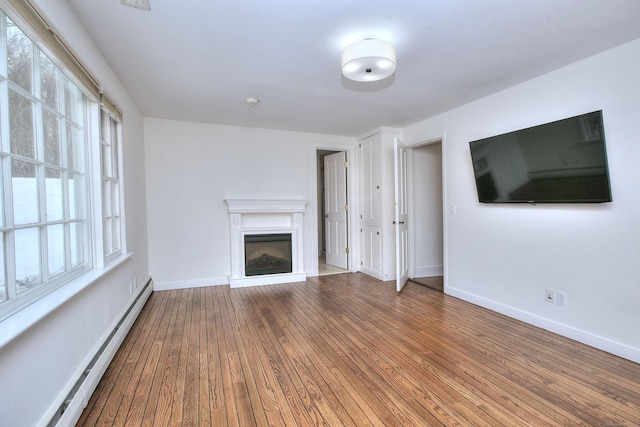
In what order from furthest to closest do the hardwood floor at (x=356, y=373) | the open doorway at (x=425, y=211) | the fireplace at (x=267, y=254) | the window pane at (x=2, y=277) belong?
1. the open doorway at (x=425, y=211)
2. the fireplace at (x=267, y=254)
3. the hardwood floor at (x=356, y=373)
4. the window pane at (x=2, y=277)

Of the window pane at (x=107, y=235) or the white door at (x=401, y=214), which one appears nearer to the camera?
the window pane at (x=107, y=235)

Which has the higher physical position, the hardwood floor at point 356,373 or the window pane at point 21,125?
the window pane at point 21,125

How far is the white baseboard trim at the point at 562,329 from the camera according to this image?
226 centimetres

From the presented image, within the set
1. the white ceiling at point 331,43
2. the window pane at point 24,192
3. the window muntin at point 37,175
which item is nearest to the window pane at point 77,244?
the window muntin at point 37,175

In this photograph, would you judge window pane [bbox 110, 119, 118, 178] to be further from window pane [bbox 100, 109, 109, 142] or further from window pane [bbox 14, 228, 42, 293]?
window pane [bbox 14, 228, 42, 293]

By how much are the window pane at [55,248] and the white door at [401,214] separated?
→ 11.0ft

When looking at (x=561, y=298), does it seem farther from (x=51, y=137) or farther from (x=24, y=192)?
(x=51, y=137)

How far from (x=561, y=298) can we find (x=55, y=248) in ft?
12.9

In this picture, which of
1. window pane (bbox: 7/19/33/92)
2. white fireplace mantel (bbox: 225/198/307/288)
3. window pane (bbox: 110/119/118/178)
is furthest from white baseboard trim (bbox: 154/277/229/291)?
window pane (bbox: 7/19/33/92)

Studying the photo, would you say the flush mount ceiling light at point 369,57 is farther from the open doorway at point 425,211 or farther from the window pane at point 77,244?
the open doorway at point 425,211

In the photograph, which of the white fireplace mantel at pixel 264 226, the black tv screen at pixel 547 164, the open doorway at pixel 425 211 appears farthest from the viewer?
the open doorway at pixel 425 211

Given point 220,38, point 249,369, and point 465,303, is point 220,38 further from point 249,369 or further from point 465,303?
point 465,303

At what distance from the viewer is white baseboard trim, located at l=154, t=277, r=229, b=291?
4.15m

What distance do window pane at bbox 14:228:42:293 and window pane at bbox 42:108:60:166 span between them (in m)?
0.46
